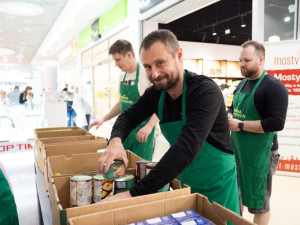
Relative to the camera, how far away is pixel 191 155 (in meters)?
1.13

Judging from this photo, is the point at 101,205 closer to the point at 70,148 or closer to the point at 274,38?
the point at 70,148

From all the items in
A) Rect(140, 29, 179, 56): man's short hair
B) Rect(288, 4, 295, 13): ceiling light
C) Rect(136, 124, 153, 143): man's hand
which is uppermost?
Rect(288, 4, 295, 13): ceiling light

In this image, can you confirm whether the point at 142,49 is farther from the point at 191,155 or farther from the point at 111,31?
the point at 111,31

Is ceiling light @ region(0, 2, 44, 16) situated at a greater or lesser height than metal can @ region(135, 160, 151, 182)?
greater

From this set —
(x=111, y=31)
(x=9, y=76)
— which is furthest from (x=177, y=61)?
(x=9, y=76)

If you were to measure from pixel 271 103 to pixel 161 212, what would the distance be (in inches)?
56.9

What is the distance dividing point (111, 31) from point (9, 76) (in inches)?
1472

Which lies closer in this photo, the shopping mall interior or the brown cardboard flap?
the brown cardboard flap

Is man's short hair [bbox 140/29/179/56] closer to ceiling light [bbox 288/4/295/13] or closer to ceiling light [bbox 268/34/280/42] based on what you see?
ceiling light [bbox 268/34/280/42]

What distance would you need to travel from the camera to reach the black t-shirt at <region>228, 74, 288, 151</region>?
199 cm

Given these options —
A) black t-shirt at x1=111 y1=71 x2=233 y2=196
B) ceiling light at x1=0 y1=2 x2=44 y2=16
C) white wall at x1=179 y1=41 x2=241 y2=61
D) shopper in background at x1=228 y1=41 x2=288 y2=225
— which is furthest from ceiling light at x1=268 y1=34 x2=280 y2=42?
ceiling light at x1=0 y1=2 x2=44 y2=16

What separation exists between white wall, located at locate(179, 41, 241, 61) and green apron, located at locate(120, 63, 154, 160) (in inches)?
276

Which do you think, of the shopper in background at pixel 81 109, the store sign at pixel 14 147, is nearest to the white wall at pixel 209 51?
the shopper in background at pixel 81 109

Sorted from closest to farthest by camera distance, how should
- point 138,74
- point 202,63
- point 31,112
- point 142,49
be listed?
point 142,49 → point 138,74 → point 31,112 → point 202,63
